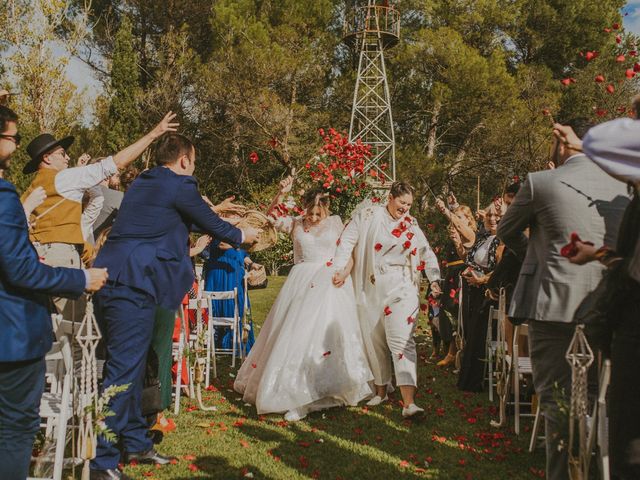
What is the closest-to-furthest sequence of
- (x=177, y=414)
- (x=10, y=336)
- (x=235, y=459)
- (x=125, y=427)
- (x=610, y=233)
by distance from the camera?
(x=10, y=336)
(x=610, y=233)
(x=125, y=427)
(x=235, y=459)
(x=177, y=414)

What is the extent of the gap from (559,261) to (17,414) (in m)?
2.75

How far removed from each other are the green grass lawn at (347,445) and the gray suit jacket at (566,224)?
1769 mm

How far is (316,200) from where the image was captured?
6.92 meters

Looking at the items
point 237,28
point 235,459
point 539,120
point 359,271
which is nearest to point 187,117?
point 237,28

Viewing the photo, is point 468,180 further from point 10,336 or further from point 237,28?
point 10,336

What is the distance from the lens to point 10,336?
9.53 ft

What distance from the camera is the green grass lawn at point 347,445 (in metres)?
4.55

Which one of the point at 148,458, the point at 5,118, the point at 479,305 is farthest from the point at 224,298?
the point at 5,118

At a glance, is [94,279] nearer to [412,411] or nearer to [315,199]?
[412,411]

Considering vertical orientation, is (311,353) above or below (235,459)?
above

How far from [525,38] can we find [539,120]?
214 inches

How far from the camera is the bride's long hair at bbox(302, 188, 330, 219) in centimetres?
692

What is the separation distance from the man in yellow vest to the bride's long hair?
7.37 feet

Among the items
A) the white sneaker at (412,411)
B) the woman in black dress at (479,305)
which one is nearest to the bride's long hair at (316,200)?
the woman in black dress at (479,305)
